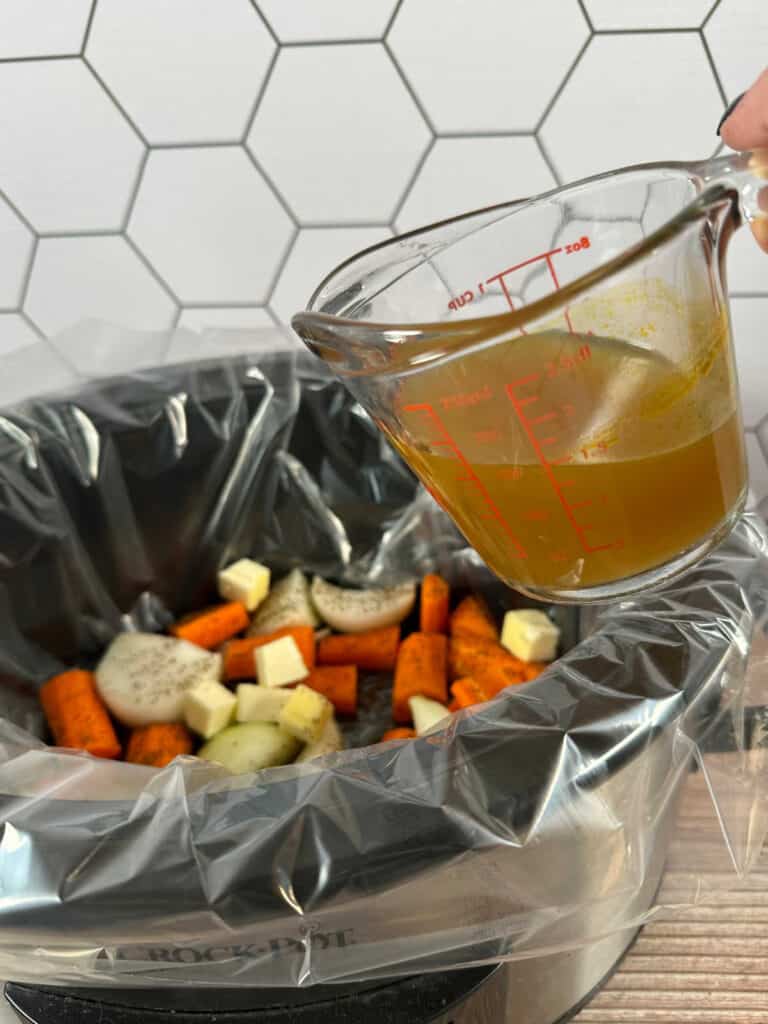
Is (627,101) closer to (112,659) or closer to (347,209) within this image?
(347,209)

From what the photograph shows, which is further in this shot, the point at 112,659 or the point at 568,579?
the point at 112,659

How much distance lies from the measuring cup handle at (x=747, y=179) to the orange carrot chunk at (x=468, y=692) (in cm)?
36

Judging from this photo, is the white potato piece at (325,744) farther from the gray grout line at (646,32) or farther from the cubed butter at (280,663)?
the gray grout line at (646,32)

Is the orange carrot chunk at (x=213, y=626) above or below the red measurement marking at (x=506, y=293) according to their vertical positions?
below

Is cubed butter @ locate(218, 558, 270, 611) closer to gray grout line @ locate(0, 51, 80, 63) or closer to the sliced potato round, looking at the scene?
the sliced potato round

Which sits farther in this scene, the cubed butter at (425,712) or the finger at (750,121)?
the cubed butter at (425,712)

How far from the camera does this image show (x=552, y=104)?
65 centimetres

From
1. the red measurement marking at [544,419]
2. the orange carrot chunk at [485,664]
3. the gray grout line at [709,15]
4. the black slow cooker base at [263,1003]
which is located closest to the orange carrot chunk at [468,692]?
the orange carrot chunk at [485,664]

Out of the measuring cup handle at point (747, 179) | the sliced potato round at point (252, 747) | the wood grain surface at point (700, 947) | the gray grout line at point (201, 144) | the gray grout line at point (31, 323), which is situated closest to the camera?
the measuring cup handle at point (747, 179)

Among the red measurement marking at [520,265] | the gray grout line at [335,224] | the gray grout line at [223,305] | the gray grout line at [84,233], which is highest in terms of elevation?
the red measurement marking at [520,265]

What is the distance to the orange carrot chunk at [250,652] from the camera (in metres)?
0.68

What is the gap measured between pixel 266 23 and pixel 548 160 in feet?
0.66

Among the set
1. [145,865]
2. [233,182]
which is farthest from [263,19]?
[145,865]

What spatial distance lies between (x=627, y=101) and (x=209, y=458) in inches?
14.0
